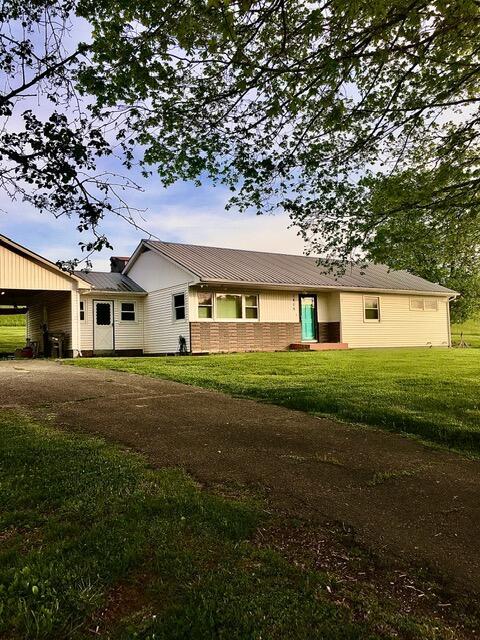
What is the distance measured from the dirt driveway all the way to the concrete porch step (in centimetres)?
1365

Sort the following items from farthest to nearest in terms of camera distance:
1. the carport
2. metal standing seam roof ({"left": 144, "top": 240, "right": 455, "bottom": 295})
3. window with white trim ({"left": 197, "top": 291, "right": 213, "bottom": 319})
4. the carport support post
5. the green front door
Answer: the green front door → metal standing seam roof ({"left": 144, "top": 240, "right": 455, "bottom": 295}) → window with white trim ({"left": 197, "top": 291, "right": 213, "bottom": 319}) → the carport support post → the carport

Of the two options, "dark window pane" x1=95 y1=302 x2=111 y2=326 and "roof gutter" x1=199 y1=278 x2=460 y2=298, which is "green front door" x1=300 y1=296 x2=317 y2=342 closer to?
"roof gutter" x1=199 y1=278 x2=460 y2=298

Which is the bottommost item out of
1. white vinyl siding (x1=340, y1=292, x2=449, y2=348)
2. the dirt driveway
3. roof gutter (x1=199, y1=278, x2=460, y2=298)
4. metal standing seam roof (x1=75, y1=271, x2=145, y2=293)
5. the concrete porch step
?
the dirt driveway

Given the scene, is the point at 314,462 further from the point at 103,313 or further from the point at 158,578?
the point at 103,313

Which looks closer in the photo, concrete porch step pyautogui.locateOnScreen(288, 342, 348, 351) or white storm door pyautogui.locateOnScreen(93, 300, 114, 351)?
white storm door pyautogui.locateOnScreen(93, 300, 114, 351)

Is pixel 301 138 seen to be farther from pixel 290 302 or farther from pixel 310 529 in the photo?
pixel 290 302

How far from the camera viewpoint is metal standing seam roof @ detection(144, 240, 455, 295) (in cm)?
2072

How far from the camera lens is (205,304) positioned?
801 inches

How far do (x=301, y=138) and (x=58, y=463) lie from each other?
5.72 metres

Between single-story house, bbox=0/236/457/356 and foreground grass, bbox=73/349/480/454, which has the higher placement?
single-story house, bbox=0/236/457/356

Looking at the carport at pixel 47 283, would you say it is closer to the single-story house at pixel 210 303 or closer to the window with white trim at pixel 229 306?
the single-story house at pixel 210 303

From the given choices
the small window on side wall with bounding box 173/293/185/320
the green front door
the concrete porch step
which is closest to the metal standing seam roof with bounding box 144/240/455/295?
the green front door

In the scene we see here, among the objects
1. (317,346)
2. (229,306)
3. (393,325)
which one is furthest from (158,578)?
(393,325)

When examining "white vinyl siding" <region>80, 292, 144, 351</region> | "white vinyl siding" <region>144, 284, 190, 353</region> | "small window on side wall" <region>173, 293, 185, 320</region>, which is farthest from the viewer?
"white vinyl siding" <region>80, 292, 144, 351</region>
